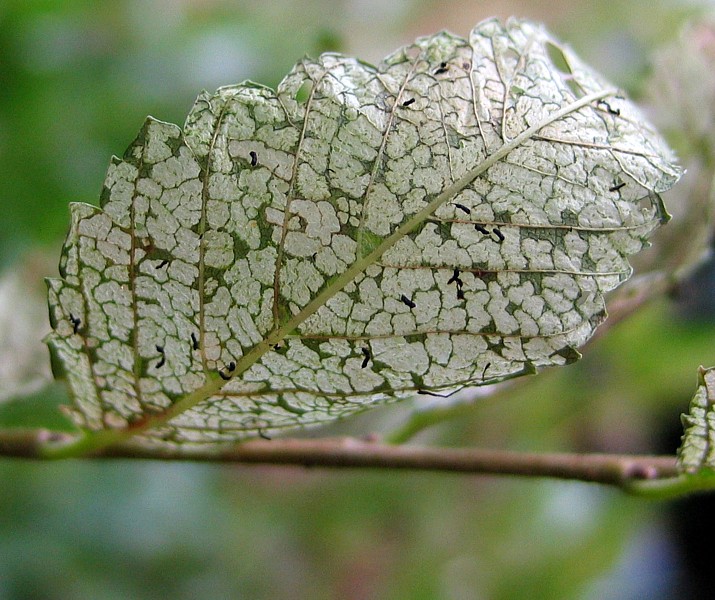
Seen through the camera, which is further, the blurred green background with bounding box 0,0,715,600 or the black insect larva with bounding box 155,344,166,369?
the blurred green background with bounding box 0,0,715,600

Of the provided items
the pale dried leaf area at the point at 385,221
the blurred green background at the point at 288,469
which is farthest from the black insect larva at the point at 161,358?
the blurred green background at the point at 288,469

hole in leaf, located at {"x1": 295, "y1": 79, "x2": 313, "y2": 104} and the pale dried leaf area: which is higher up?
hole in leaf, located at {"x1": 295, "y1": 79, "x2": 313, "y2": 104}

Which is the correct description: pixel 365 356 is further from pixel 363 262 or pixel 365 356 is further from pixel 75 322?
pixel 75 322

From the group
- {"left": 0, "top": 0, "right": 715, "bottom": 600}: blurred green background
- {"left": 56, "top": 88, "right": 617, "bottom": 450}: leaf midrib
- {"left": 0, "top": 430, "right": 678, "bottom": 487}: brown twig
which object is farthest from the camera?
{"left": 0, "top": 0, "right": 715, "bottom": 600}: blurred green background

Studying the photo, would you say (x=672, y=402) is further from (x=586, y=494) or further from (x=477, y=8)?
(x=477, y=8)

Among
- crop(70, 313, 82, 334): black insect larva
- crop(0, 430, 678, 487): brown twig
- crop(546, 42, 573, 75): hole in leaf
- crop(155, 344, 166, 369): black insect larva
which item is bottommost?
crop(0, 430, 678, 487): brown twig

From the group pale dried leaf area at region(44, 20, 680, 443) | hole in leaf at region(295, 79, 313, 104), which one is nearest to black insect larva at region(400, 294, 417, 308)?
pale dried leaf area at region(44, 20, 680, 443)

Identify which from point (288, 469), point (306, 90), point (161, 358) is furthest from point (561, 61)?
point (288, 469)

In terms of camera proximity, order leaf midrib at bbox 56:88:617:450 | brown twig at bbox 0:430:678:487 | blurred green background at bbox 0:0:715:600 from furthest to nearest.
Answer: blurred green background at bbox 0:0:715:600 < brown twig at bbox 0:430:678:487 < leaf midrib at bbox 56:88:617:450

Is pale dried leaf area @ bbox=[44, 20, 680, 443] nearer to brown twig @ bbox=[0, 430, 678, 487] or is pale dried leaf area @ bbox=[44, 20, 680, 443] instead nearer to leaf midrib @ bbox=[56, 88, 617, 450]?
leaf midrib @ bbox=[56, 88, 617, 450]
